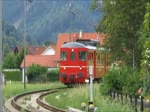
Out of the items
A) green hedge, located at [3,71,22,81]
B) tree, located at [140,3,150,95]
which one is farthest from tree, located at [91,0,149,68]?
green hedge, located at [3,71,22,81]

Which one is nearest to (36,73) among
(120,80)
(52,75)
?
(52,75)

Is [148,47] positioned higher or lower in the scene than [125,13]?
lower

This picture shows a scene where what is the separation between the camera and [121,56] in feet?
73.8

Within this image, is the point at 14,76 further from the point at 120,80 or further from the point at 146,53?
the point at 146,53

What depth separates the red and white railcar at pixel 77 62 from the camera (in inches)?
1313

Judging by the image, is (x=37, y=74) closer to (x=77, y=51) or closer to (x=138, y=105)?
(x=77, y=51)

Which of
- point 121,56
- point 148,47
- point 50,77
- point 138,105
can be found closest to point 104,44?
point 121,56

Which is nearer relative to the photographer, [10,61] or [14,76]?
[14,76]

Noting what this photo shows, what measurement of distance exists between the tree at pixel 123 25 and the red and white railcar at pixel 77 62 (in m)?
10.1

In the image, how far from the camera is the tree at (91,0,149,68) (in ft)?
68.5

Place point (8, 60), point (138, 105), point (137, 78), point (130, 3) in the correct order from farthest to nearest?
point (8, 60), point (130, 3), point (137, 78), point (138, 105)

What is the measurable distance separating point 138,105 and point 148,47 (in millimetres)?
3464

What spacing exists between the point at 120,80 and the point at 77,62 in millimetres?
13158

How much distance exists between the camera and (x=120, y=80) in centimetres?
2061
